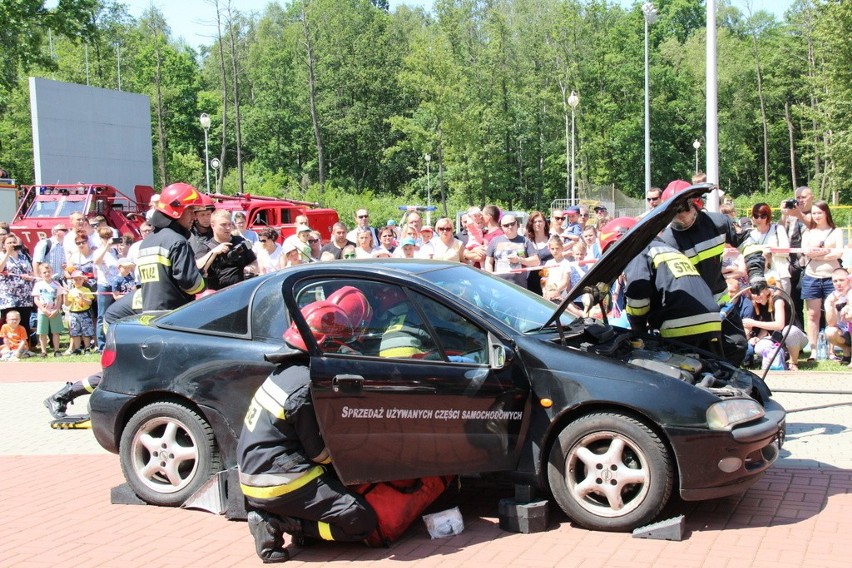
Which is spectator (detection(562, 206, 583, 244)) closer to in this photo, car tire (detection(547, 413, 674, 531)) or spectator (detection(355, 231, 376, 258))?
spectator (detection(355, 231, 376, 258))

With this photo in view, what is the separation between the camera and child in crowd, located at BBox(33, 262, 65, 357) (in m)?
14.1

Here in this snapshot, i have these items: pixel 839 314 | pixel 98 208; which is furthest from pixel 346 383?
pixel 98 208

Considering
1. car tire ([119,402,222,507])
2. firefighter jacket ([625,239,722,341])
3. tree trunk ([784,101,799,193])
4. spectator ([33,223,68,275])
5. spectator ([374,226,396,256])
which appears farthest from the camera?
tree trunk ([784,101,799,193])

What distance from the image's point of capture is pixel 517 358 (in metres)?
5.23

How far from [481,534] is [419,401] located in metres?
0.89

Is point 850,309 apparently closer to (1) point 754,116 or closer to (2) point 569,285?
(2) point 569,285

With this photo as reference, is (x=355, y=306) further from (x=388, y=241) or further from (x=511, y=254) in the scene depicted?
(x=388, y=241)

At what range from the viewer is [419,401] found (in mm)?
5160

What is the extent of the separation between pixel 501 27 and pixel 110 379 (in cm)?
6374

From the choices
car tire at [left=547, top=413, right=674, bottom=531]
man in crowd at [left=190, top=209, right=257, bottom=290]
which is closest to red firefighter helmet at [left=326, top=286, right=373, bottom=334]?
car tire at [left=547, top=413, right=674, bottom=531]

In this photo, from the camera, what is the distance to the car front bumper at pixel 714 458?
4918mm

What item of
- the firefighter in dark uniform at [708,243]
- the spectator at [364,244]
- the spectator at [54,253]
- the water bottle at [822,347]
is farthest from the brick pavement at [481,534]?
the spectator at [54,253]

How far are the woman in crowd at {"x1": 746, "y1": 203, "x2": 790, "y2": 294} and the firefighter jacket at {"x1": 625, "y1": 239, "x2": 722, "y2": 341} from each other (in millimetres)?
5023

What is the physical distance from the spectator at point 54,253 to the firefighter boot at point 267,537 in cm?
1101
